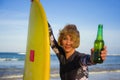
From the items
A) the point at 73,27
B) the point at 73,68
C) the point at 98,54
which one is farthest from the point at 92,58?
the point at 73,27

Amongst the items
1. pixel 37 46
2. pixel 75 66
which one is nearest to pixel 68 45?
pixel 75 66

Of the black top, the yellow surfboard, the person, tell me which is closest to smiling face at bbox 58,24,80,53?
the person

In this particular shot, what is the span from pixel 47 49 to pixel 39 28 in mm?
403

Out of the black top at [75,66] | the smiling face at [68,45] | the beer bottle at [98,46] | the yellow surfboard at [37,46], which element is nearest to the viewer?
the beer bottle at [98,46]

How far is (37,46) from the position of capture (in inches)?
151

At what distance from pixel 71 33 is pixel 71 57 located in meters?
0.32

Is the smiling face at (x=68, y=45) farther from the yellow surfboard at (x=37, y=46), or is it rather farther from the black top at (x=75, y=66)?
the yellow surfboard at (x=37, y=46)

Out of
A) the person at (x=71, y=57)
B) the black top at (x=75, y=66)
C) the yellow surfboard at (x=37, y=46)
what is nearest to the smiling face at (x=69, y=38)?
the person at (x=71, y=57)

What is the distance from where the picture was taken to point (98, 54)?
336cm

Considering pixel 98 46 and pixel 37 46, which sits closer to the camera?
pixel 98 46

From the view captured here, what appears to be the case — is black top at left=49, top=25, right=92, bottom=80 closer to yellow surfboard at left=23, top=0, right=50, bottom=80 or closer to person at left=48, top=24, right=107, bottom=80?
person at left=48, top=24, right=107, bottom=80

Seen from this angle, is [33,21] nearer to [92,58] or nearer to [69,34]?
[69,34]

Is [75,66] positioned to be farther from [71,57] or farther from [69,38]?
[69,38]

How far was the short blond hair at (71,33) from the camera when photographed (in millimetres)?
3871
